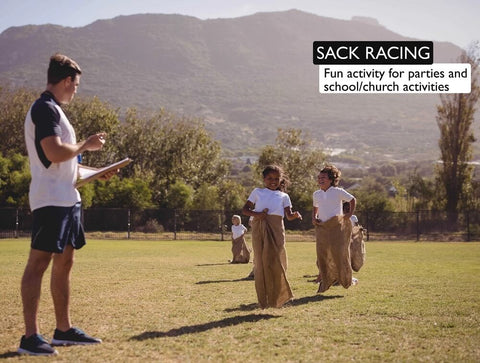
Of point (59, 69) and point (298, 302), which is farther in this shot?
point (298, 302)

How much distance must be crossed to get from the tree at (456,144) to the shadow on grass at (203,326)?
147 ft

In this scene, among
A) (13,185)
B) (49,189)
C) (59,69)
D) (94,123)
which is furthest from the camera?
(94,123)

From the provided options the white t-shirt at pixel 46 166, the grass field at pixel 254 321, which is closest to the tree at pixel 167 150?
the grass field at pixel 254 321

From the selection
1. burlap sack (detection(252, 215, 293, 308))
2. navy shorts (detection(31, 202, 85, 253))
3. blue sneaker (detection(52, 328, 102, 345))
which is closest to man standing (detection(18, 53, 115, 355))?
navy shorts (detection(31, 202, 85, 253))

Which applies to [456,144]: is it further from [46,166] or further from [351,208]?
→ [46,166]

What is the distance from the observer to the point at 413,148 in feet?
622

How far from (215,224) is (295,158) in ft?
65.8

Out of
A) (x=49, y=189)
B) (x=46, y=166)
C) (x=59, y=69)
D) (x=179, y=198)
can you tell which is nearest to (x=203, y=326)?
(x=49, y=189)

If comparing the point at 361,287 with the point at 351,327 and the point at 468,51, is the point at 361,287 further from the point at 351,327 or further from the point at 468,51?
the point at 468,51

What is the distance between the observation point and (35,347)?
552cm

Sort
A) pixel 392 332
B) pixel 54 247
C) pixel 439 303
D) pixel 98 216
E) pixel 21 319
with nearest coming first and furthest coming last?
1. pixel 54 247
2. pixel 392 332
3. pixel 21 319
4. pixel 439 303
5. pixel 98 216

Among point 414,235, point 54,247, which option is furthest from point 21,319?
point 414,235

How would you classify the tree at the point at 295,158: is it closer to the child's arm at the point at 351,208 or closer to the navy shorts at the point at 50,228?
the child's arm at the point at 351,208

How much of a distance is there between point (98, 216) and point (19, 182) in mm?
8921
